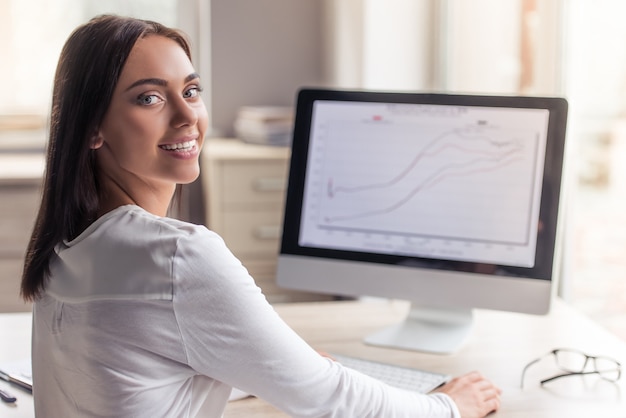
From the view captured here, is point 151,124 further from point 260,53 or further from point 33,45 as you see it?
point 33,45

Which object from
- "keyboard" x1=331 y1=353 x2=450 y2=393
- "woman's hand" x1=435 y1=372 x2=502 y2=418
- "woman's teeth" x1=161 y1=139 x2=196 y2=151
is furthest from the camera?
"keyboard" x1=331 y1=353 x2=450 y2=393

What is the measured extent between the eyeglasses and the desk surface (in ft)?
0.06

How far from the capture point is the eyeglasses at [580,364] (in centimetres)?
145

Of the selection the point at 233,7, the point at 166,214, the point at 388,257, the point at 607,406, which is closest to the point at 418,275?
the point at 388,257

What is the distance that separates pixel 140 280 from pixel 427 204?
0.71 meters

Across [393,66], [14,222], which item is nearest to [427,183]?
[393,66]

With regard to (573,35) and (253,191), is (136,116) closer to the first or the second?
(573,35)

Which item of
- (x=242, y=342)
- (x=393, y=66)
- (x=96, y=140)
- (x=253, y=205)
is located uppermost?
(x=393, y=66)

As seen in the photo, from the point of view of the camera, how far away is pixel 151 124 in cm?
114

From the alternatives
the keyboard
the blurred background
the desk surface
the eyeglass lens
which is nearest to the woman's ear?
the desk surface

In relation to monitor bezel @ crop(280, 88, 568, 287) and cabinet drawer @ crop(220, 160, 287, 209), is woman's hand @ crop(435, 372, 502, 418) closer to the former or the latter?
monitor bezel @ crop(280, 88, 568, 287)

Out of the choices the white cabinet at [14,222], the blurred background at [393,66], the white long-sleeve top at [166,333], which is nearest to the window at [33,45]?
the blurred background at [393,66]

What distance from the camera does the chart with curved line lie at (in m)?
1.56

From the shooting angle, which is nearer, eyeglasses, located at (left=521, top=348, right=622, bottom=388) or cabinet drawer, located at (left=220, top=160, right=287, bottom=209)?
eyeglasses, located at (left=521, top=348, right=622, bottom=388)
